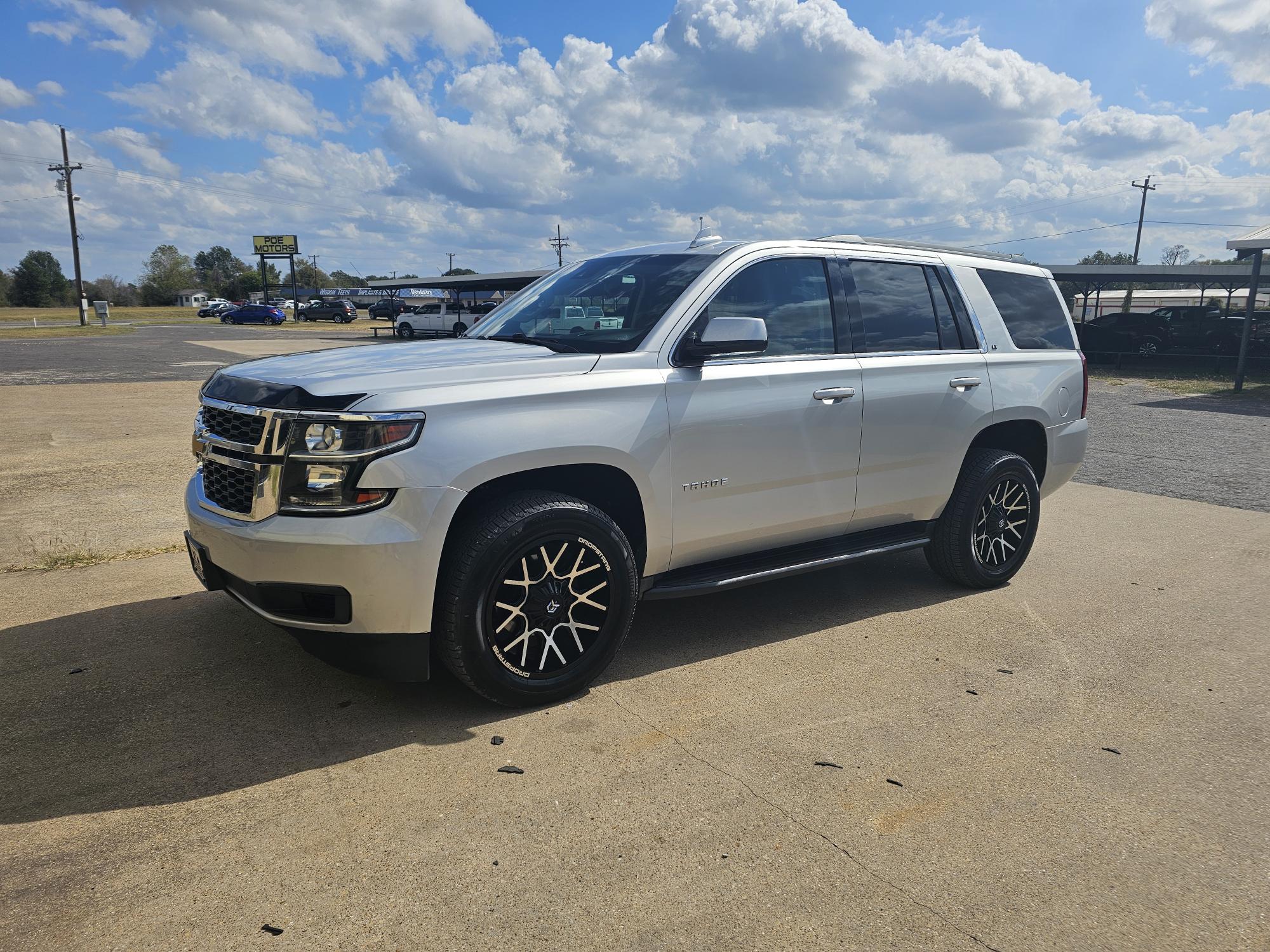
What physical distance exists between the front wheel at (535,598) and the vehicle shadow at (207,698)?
0.26 m

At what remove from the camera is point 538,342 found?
14.4 ft

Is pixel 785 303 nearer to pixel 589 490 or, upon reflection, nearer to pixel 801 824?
pixel 589 490

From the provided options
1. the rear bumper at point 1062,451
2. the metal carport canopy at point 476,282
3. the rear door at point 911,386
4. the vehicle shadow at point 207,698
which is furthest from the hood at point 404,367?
the metal carport canopy at point 476,282

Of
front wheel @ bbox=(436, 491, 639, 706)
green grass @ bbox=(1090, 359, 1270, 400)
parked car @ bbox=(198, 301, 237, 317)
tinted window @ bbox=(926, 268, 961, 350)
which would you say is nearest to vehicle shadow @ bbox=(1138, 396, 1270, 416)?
green grass @ bbox=(1090, 359, 1270, 400)

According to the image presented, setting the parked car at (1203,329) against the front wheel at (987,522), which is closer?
the front wheel at (987,522)

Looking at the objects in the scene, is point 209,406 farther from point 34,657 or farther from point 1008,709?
point 1008,709

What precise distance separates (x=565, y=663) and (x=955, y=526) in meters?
2.64

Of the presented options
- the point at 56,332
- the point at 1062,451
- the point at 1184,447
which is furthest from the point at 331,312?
the point at 1062,451

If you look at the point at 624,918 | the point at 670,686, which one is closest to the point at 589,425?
the point at 670,686

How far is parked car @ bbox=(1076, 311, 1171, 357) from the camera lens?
26.2 metres

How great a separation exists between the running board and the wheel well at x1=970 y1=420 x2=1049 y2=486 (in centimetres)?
70

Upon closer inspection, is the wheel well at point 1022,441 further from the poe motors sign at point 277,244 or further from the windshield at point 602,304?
the poe motors sign at point 277,244

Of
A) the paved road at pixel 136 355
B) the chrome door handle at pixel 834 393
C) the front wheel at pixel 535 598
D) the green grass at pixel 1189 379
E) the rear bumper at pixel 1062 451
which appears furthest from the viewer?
the green grass at pixel 1189 379

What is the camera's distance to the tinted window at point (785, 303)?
4.28 m
